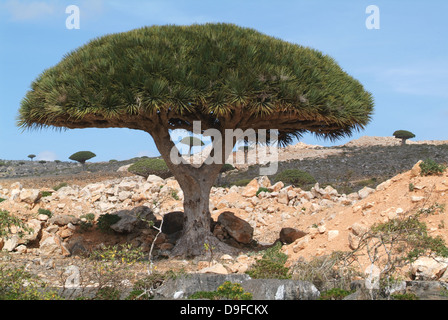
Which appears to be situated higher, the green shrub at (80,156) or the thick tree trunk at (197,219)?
the green shrub at (80,156)

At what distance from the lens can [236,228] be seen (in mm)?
15938

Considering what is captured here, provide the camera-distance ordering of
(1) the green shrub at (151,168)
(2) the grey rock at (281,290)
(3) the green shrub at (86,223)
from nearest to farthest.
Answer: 1. (2) the grey rock at (281,290)
2. (3) the green shrub at (86,223)
3. (1) the green shrub at (151,168)

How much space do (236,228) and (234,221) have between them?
25cm

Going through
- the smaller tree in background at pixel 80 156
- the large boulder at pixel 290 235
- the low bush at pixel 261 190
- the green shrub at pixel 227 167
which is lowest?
the large boulder at pixel 290 235

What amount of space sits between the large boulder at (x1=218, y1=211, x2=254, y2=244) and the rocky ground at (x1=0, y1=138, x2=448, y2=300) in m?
0.03

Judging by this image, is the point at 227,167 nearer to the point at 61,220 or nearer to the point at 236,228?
the point at 236,228

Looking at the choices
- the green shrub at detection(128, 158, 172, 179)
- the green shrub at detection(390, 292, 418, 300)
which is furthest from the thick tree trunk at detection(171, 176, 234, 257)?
the green shrub at detection(128, 158, 172, 179)

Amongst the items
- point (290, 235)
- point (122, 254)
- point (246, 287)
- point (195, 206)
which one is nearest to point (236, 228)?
point (290, 235)

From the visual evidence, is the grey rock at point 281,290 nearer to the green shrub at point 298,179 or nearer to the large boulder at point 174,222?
the large boulder at point 174,222

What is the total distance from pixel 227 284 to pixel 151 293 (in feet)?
4.70

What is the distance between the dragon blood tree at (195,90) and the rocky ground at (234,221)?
6.25 ft

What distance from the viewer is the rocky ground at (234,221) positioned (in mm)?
12000

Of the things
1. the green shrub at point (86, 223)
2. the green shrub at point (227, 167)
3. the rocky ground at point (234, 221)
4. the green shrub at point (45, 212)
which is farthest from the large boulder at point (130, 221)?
the green shrub at point (227, 167)

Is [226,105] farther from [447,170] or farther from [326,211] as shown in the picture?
[326,211]
